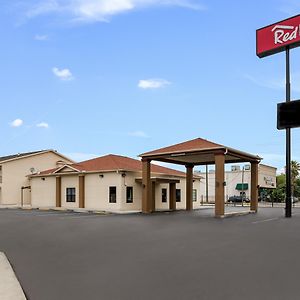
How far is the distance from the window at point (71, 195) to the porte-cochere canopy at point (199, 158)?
8.43 m

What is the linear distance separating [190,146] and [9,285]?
72.5ft

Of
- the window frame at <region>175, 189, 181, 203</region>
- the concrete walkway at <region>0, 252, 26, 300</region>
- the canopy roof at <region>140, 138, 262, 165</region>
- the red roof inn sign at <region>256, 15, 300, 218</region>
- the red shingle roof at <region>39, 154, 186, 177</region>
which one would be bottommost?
the window frame at <region>175, 189, 181, 203</region>

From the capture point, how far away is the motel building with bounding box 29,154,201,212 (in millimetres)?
32281

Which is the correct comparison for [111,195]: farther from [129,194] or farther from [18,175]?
[18,175]

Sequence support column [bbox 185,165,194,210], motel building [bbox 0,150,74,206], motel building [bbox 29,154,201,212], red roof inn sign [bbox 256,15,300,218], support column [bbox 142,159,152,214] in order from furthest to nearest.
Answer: motel building [bbox 0,150,74,206]
support column [bbox 185,165,194,210]
motel building [bbox 29,154,201,212]
support column [bbox 142,159,152,214]
red roof inn sign [bbox 256,15,300,218]

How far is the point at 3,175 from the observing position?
4453 cm

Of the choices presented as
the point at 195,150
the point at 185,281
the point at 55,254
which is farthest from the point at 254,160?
the point at 185,281

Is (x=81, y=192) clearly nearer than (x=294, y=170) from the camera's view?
Yes

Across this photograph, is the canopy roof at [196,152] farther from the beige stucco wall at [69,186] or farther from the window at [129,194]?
the beige stucco wall at [69,186]

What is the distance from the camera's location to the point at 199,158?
30.9 metres

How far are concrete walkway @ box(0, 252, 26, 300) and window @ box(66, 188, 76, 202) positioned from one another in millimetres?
27185

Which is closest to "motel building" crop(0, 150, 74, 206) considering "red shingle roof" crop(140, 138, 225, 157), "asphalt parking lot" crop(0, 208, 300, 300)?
"red shingle roof" crop(140, 138, 225, 157)

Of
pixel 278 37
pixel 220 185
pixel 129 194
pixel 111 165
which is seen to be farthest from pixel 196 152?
pixel 111 165

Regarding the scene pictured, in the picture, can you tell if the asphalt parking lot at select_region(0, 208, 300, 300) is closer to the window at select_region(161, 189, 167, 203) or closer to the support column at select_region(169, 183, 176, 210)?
the support column at select_region(169, 183, 176, 210)
